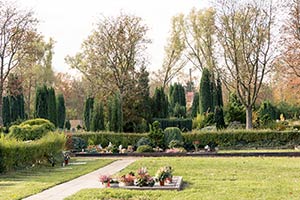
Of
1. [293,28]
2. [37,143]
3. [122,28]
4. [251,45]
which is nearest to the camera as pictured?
[37,143]

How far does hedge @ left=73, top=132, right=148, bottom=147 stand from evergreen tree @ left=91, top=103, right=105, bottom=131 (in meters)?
2.77

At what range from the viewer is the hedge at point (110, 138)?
30.2 metres

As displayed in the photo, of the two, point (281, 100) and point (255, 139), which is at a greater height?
point (281, 100)

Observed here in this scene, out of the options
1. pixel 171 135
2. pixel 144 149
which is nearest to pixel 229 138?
pixel 171 135

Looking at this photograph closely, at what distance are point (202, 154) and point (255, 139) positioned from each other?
685cm

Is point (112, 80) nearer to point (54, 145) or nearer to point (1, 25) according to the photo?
point (1, 25)

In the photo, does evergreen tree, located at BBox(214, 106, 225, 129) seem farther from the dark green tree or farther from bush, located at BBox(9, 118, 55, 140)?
bush, located at BBox(9, 118, 55, 140)

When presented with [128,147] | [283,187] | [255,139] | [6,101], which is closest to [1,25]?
[6,101]

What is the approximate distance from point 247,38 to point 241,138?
33.7 feet

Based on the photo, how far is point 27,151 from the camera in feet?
59.6

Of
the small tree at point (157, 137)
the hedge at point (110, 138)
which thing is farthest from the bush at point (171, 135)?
the hedge at point (110, 138)

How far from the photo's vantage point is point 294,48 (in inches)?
1359

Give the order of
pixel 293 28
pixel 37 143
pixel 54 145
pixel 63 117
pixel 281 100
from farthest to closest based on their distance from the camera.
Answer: pixel 281 100, pixel 63 117, pixel 293 28, pixel 54 145, pixel 37 143

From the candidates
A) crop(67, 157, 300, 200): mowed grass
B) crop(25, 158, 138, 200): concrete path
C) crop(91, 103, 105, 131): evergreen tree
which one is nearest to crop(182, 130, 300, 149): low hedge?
crop(91, 103, 105, 131): evergreen tree
